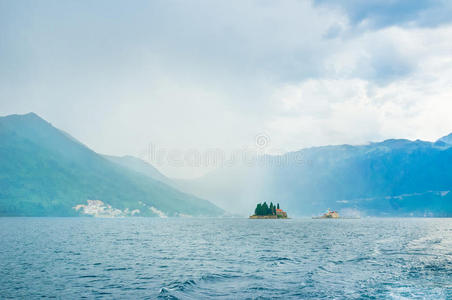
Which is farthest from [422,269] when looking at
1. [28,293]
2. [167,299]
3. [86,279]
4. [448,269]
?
[28,293]

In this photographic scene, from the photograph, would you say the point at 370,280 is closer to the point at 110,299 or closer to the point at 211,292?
the point at 211,292

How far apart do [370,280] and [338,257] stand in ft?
66.6

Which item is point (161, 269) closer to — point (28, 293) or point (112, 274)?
point (112, 274)

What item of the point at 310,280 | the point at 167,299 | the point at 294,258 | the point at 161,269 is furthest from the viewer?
the point at 294,258

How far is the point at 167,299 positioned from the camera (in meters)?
31.8

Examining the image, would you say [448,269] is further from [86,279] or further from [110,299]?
[86,279]

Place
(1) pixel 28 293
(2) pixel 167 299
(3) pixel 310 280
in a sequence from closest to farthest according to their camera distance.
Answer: (2) pixel 167 299, (1) pixel 28 293, (3) pixel 310 280

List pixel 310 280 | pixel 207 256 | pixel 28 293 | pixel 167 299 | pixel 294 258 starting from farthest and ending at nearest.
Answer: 1. pixel 207 256
2. pixel 294 258
3. pixel 310 280
4. pixel 28 293
5. pixel 167 299

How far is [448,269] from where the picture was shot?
1860 inches

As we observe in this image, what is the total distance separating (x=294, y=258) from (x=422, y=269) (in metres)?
19.9

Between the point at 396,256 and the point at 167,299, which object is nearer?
the point at 167,299

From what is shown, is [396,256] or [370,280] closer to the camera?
[370,280]

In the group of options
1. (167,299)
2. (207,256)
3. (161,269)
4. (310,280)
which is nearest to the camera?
(167,299)

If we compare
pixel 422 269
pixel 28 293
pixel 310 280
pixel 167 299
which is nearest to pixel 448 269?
pixel 422 269
